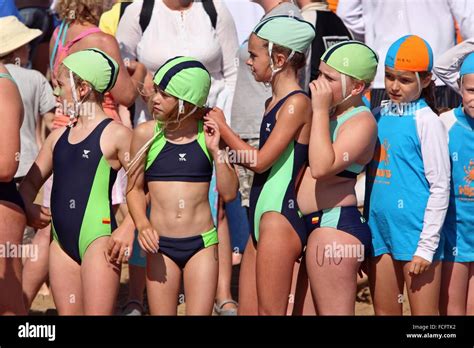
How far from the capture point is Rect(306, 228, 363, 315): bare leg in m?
6.18

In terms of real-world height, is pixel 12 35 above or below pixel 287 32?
below

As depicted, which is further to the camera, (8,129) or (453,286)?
Result: (453,286)

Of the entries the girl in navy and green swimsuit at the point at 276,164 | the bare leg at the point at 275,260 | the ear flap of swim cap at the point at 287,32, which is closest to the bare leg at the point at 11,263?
the girl in navy and green swimsuit at the point at 276,164

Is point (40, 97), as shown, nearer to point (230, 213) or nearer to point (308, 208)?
point (230, 213)

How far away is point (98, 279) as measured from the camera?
623 cm

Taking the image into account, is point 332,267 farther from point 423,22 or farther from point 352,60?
point 423,22

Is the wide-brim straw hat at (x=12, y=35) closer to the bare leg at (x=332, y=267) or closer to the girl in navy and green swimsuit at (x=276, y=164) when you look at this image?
the girl in navy and green swimsuit at (x=276, y=164)

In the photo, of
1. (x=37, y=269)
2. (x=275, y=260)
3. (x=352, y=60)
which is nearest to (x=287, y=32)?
(x=352, y=60)

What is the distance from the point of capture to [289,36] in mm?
6371

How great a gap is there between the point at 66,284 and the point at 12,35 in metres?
1.88

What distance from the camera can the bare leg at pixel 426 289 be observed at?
21.0 ft

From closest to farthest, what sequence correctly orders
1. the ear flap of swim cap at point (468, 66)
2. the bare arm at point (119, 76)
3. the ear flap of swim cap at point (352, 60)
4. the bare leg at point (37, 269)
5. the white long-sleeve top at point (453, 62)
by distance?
the ear flap of swim cap at point (352, 60) < the ear flap of swim cap at point (468, 66) < the white long-sleeve top at point (453, 62) < the bare arm at point (119, 76) < the bare leg at point (37, 269)

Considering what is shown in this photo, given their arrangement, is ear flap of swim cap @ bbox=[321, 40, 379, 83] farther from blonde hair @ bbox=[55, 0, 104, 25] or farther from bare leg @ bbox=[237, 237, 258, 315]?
blonde hair @ bbox=[55, 0, 104, 25]

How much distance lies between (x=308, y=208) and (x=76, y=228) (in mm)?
1309
